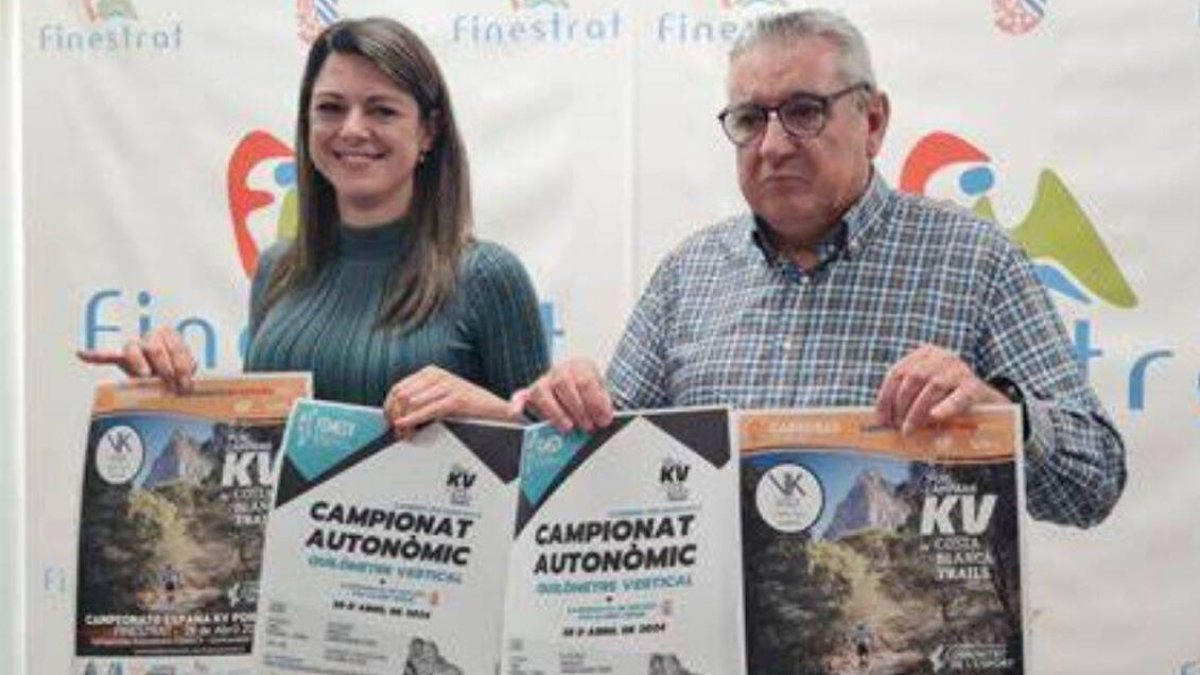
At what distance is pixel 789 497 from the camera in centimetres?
158

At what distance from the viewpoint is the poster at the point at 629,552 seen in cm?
158

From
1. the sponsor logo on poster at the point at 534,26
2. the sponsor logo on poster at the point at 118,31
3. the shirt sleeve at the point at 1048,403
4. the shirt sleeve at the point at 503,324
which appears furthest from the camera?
the sponsor logo on poster at the point at 118,31

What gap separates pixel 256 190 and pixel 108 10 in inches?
17.8

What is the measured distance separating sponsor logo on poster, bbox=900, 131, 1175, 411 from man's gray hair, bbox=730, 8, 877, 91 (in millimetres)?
695

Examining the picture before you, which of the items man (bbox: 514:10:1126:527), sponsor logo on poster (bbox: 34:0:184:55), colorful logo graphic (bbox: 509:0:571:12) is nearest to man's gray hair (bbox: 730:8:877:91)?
man (bbox: 514:10:1126:527)

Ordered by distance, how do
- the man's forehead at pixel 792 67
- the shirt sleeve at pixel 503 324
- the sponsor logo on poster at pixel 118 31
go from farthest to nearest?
the sponsor logo on poster at pixel 118 31, the shirt sleeve at pixel 503 324, the man's forehead at pixel 792 67

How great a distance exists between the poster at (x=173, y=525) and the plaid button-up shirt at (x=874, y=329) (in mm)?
517

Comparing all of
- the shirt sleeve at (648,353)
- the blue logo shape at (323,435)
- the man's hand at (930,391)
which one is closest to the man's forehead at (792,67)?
the shirt sleeve at (648,353)

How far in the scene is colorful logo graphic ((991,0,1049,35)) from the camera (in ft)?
7.96

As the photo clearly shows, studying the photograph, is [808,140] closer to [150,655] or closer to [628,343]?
[628,343]

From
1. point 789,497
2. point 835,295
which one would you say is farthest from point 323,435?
point 835,295

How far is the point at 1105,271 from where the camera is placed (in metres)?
2.40

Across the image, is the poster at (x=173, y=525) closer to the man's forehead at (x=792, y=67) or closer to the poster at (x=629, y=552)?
the poster at (x=629, y=552)

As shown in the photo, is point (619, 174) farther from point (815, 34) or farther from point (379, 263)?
point (815, 34)
